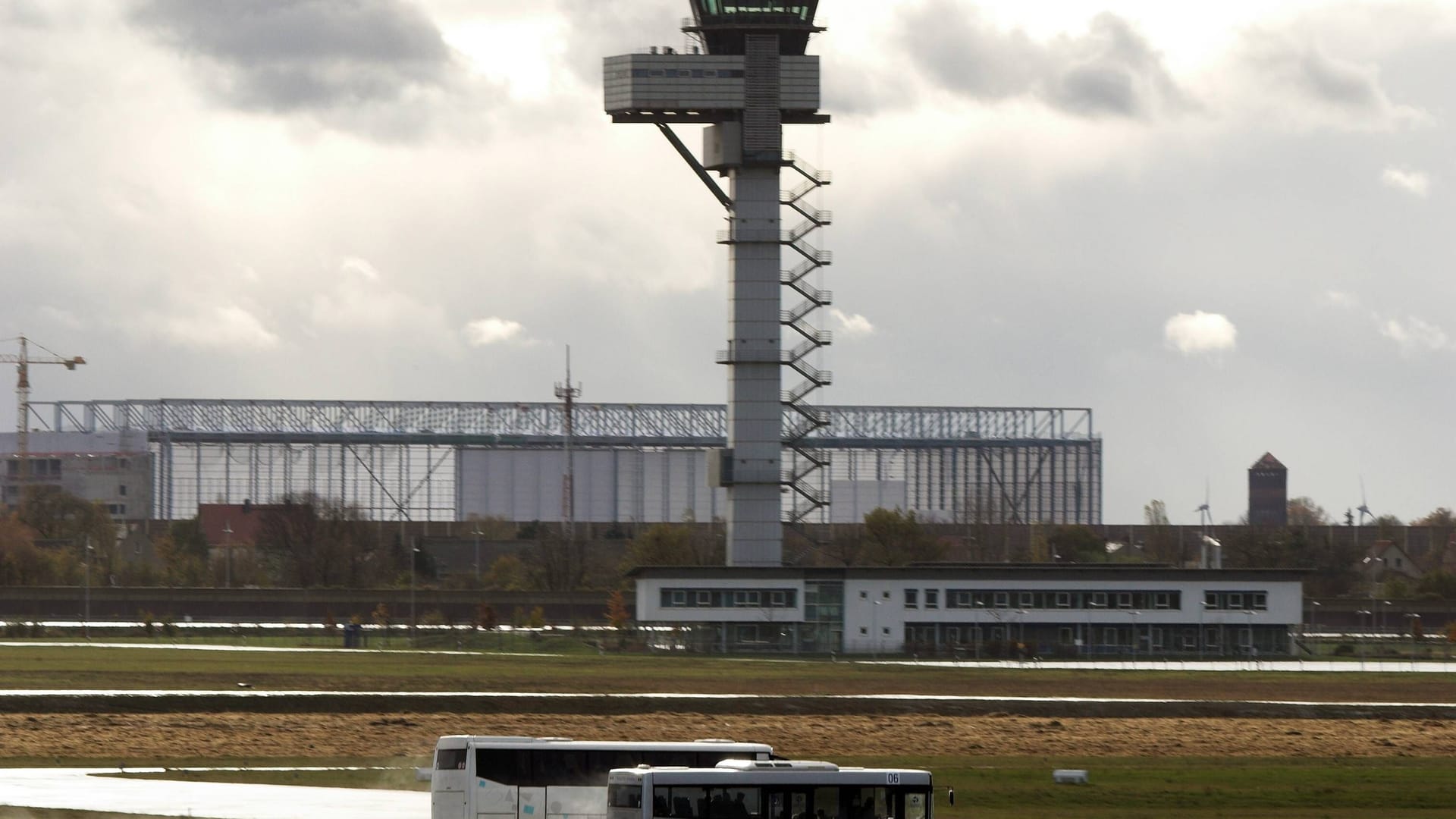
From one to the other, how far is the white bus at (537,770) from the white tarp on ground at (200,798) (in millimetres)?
1887

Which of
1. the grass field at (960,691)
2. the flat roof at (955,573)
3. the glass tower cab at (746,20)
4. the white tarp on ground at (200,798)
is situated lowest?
the grass field at (960,691)

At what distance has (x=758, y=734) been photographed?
200 feet

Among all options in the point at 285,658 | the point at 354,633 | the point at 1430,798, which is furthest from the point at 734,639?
the point at 1430,798

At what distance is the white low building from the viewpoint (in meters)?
123

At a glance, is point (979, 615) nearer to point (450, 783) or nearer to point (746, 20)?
point (746, 20)

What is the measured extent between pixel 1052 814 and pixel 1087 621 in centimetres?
8177

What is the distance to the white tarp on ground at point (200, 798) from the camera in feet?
132

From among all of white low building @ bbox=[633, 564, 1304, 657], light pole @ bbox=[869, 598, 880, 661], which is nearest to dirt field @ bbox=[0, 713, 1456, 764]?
light pole @ bbox=[869, 598, 880, 661]

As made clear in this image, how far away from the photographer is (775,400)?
12962 centimetres

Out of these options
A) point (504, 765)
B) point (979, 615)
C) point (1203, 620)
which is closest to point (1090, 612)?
point (979, 615)

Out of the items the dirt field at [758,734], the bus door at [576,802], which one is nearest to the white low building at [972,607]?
the dirt field at [758,734]

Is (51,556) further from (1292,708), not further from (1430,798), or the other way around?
(1430,798)

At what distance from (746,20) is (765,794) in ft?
336

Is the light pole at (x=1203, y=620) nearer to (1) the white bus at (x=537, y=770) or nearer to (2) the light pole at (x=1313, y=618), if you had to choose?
(2) the light pole at (x=1313, y=618)
